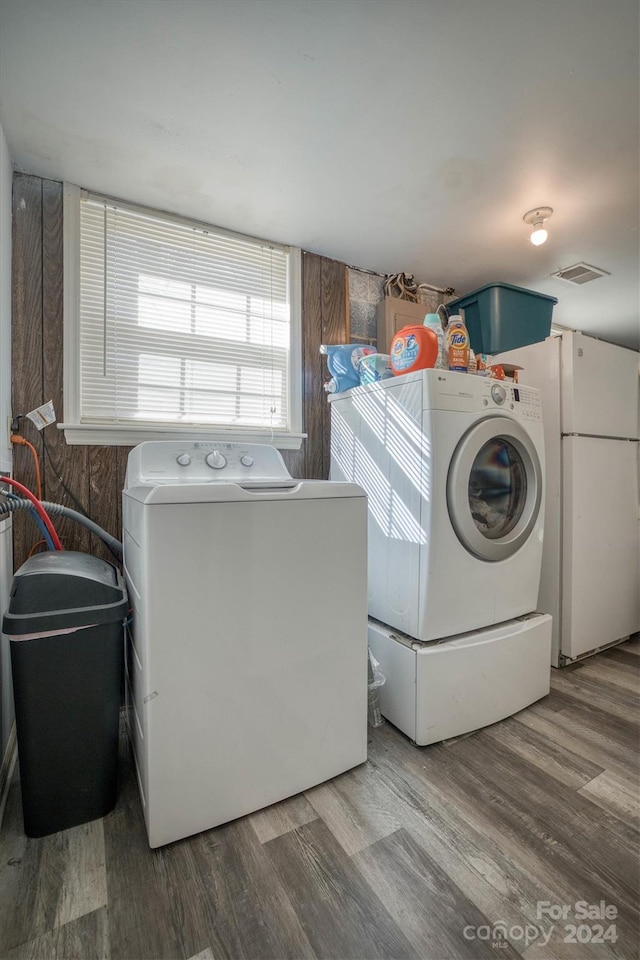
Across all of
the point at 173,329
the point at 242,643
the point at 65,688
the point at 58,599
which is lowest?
the point at 65,688

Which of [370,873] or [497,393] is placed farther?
[497,393]

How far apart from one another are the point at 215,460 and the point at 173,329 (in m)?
0.80

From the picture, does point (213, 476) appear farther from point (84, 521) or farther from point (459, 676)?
point (459, 676)

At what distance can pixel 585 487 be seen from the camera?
206 cm

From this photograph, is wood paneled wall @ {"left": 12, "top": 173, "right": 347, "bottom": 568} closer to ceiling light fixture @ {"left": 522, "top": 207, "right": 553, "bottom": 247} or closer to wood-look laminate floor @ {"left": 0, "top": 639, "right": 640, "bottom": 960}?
wood-look laminate floor @ {"left": 0, "top": 639, "right": 640, "bottom": 960}

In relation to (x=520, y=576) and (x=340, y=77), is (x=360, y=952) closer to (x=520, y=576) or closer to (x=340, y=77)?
(x=520, y=576)

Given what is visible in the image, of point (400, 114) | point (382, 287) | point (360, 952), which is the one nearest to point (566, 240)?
point (382, 287)

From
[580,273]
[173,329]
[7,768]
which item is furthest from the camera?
[580,273]

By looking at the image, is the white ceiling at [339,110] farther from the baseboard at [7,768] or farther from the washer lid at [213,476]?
the baseboard at [7,768]

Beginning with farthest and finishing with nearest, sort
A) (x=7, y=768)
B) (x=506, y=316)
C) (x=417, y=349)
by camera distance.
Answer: (x=506, y=316) → (x=417, y=349) → (x=7, y=768)

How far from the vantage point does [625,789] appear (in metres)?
1.23

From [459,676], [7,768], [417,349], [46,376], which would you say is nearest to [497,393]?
[417,349]

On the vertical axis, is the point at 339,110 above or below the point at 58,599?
above

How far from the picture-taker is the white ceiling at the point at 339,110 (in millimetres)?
1114
